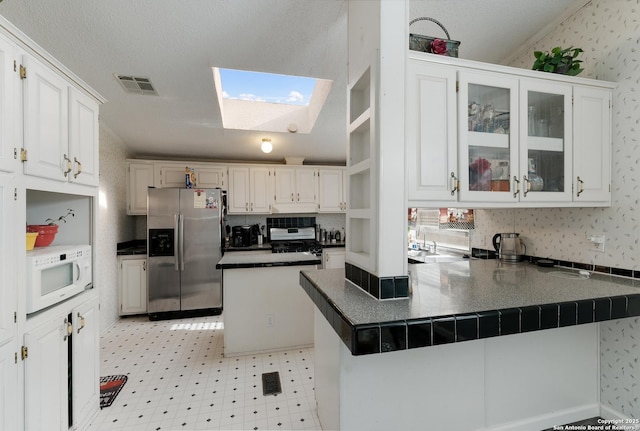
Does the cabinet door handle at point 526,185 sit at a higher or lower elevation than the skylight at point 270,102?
lower

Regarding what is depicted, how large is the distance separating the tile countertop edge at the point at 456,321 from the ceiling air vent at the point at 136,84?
2.45 m

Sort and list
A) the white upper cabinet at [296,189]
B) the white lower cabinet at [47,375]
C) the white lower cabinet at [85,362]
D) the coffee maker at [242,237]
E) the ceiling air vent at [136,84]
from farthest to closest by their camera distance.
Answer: the white upper cabinet at [296,189], the coffee maker at [242,237], the ceiling air vent at [136,84], the white lower cabinet at [85,362], the white lower cabinet at [47,375]

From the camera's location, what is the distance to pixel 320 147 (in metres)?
4.39

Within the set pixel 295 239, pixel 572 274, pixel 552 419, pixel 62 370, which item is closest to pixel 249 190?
pixel 295 239

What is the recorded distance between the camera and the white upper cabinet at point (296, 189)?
4.68 m

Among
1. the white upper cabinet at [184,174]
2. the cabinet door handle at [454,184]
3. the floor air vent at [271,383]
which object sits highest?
the white upper cabinet at [184,174]

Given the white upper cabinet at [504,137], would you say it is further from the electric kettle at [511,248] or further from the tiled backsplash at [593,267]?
the electric kettle at [511,248]

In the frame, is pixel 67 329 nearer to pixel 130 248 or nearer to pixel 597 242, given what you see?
pixel 130 248

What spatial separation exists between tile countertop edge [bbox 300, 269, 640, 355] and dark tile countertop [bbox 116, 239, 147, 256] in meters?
3.35

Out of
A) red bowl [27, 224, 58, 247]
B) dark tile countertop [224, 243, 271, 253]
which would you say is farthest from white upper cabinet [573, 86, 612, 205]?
dark tile countertop [224, 243, 271, 253]

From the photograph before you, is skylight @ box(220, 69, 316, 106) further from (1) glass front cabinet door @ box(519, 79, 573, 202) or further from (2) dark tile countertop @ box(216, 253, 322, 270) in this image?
(1) glass front cabinet door @ box(519, 79, 573, 202)

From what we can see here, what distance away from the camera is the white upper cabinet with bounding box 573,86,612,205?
181 centimetres

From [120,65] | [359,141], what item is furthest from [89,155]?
[359,141]

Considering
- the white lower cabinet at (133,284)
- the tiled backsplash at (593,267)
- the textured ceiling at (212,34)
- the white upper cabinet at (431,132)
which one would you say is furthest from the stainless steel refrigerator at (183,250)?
the tiled backsplash at (593,267)
